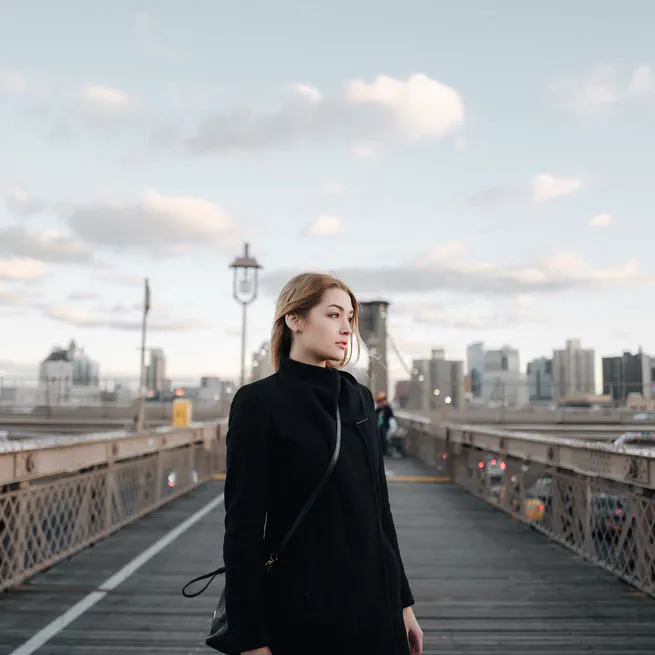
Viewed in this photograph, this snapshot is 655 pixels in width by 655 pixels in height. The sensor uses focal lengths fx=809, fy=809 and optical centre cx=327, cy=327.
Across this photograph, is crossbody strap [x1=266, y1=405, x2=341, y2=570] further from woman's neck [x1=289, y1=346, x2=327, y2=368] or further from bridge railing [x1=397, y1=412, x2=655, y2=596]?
bridge railing [x1=397, y1=412, x2=655, y2=596]

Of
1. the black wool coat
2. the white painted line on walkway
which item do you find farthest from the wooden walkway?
the black wool coat

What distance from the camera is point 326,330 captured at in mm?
2602

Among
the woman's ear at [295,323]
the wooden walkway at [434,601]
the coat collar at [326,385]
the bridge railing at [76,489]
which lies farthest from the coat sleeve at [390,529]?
the bridge railing at [76,489]

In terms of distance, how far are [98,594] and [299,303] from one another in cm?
563

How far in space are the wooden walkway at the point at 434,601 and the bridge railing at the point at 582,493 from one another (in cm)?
25

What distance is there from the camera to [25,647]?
225 inches

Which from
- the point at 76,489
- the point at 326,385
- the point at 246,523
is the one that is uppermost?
the point at 326,385

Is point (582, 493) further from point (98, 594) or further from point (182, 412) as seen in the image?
point (182, 412)

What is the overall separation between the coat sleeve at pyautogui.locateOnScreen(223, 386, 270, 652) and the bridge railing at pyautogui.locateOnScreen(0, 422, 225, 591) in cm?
504

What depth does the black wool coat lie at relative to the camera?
7.57 feet

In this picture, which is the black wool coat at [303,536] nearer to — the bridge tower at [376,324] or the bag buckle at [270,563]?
the bag buckle at [270,563]

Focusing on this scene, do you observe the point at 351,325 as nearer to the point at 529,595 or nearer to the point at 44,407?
the point at 529,595

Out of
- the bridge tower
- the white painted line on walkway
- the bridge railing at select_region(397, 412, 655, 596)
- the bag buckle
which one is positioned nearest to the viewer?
the bag buckle

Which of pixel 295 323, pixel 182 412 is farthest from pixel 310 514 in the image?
pixel 182 412
